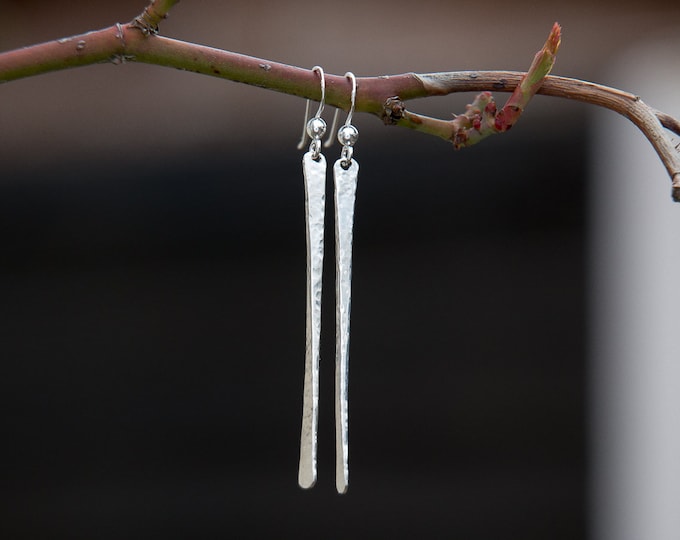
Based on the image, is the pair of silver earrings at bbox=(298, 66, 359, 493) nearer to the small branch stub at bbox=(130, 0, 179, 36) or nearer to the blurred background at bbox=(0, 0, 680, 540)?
the small branch stub at bbox=(130, 0, 179, 36)

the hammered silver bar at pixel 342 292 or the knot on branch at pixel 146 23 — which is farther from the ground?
the knot on branch at pixel 146 23

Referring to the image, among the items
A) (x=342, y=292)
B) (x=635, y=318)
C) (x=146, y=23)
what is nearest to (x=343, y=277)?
(x=342, y=292)

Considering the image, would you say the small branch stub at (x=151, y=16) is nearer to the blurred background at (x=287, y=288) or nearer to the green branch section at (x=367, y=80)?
the green branch section at (x=367, y=80)

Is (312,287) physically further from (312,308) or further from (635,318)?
(635,318)

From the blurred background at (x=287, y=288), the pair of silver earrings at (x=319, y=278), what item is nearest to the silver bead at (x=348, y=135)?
the pair of silver earrings at (x=319, y=278)

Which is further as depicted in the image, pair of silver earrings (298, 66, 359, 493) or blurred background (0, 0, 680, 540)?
blurred background (0, 0, 680, 540)

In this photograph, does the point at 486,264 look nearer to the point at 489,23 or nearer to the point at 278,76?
the point at 489,23

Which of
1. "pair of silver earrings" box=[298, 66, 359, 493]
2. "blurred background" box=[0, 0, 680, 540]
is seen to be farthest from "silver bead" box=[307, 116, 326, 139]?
"blurred background" box=[0, 0, 680, 540]
